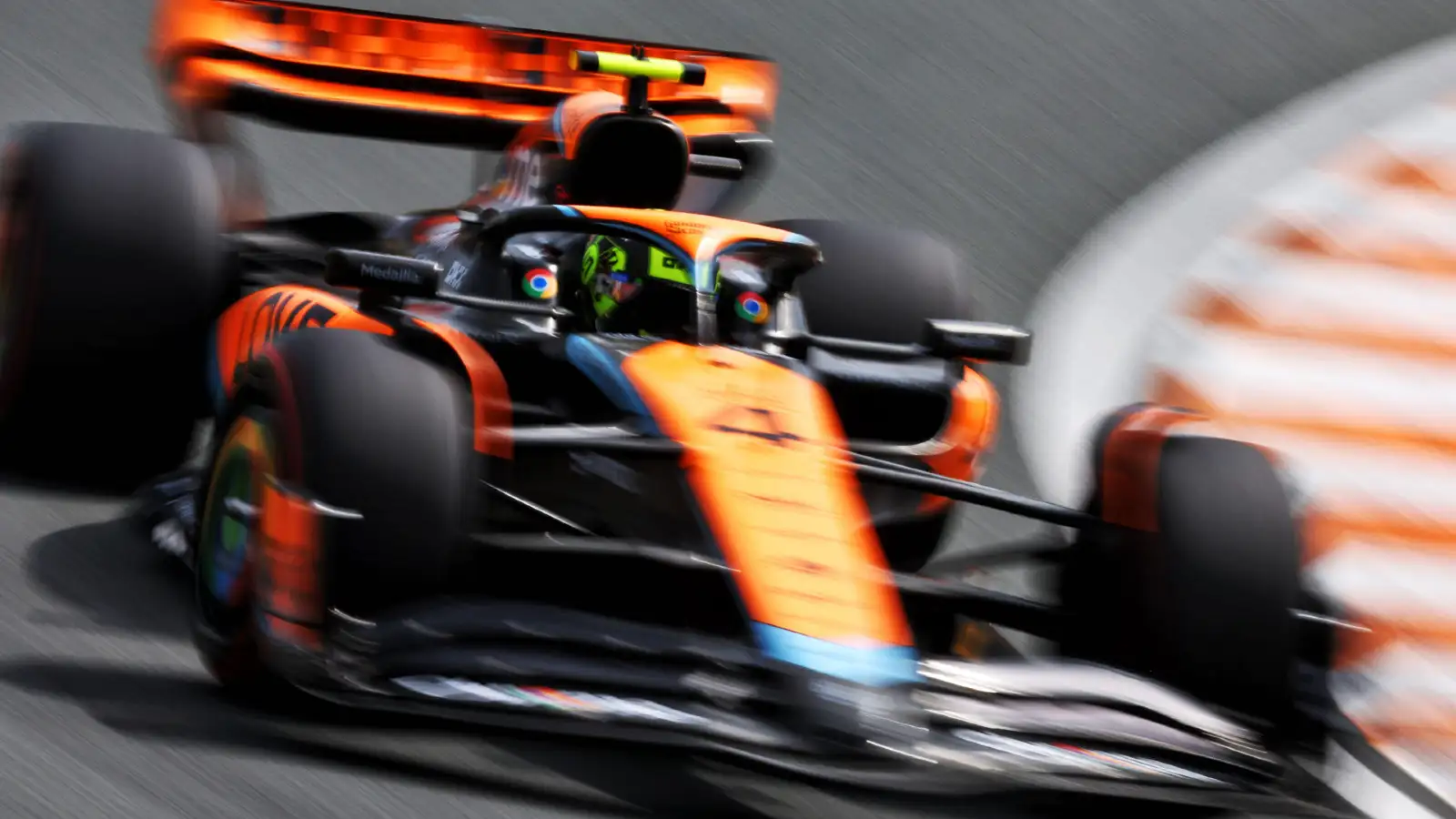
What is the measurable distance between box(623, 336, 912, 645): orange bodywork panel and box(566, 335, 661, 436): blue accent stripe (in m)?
0.02

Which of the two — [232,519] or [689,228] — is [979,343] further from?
[232,519]

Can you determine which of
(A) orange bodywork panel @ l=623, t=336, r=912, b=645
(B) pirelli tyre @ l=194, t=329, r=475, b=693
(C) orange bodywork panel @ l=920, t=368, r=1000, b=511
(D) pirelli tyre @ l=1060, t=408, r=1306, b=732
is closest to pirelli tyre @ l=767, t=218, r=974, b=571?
(C) orange bodywork panel @ l=920, t=368, r=1000, b=511

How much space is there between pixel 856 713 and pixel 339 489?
102 cm

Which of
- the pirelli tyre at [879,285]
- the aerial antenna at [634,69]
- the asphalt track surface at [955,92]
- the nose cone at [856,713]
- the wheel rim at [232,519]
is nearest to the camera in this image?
the nose cone at [856,713]

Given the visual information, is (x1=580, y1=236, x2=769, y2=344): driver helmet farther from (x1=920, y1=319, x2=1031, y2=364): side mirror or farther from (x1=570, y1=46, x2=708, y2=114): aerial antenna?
(x1=570, y1=46, x2=708, y2=114): aerial antenna

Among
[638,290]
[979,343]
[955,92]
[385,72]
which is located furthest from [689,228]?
[955,92]

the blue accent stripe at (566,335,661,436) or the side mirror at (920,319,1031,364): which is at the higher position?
the side mirror at (920,319,1031,364)

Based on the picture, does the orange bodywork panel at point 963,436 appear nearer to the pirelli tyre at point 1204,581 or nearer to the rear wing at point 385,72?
the pirelli tyre at point 1204,581

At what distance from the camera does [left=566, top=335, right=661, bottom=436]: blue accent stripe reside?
13.8 ft

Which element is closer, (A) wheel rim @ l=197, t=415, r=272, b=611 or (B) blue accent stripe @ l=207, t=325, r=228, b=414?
(A) wheel rim @ l=197, t=415, r=272, b=611

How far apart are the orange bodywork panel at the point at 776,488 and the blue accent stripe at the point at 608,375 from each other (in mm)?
21

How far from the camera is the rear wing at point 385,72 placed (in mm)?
6152

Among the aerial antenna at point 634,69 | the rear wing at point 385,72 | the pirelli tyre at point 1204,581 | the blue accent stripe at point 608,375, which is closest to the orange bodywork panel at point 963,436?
the pirelli tyre at point 1204,581

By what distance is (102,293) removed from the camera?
5152 mm
